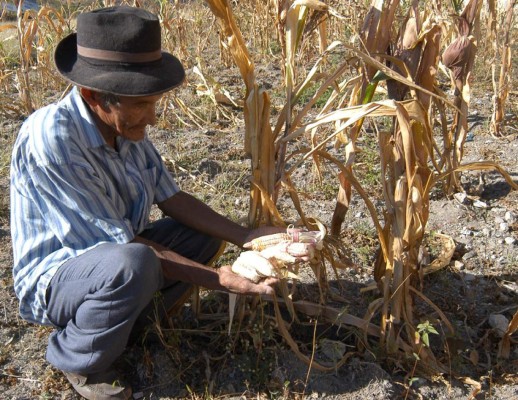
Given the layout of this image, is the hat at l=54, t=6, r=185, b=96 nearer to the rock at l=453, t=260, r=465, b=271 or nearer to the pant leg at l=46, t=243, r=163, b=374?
the pant leg at l=46, t=243, r=163, b=374

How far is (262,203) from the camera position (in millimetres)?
2121

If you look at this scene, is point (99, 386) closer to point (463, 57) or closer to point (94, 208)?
point (94, 208)

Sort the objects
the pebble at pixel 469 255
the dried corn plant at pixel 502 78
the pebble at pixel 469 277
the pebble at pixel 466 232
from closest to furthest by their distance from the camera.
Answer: the pebble at pixel 469 277, the pebble at pixel 469 255, the pebble at pixel 466 232, the dried corn plant at pixel 502 78

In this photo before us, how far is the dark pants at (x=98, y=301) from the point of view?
6.12ft

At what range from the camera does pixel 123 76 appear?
183 centimetres

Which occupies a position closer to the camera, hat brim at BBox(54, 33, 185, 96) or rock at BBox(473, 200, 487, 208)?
hat brim at BBox(54, 33, 185, 96)

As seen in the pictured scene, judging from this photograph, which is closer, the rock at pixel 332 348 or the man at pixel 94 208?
the man at pixel 94 208

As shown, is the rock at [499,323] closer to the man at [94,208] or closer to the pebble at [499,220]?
the pebble at [499,220]

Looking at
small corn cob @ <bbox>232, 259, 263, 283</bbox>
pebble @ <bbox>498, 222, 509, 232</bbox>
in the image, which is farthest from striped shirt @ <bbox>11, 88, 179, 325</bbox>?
pebble @ <bbox>498, 222, 509, 232</bbox>

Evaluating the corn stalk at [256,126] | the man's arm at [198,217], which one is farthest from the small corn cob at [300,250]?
the man's arm at [198,217]

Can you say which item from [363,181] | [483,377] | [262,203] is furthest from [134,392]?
[363,181]

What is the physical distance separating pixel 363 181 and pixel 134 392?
63.8 inches

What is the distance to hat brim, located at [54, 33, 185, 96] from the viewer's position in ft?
5.98

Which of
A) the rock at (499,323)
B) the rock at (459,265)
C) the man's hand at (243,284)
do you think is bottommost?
the rock at (499,323)
